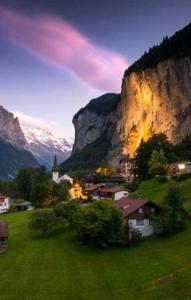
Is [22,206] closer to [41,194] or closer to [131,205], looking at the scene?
[41,194]

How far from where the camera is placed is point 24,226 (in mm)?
80312

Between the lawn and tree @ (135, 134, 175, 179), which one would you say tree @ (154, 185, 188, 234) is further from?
tree @ (135, 134, 175, 179)

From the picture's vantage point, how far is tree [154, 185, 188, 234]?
59312 millimetres

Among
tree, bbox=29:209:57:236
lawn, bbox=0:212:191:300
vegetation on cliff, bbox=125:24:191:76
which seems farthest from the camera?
vegetation on cliff, bbox=125:24:191:76

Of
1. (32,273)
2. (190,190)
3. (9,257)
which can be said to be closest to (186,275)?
(32,273)

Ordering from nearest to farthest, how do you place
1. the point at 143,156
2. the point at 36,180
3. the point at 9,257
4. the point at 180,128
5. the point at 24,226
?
1. the point at 9,257
2. the point at 24,226
3. the point at 143,156
4. the point at 36,180
5. the point at 180,128

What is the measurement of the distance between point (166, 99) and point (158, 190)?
89747 mm

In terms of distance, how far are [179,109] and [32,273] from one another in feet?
422

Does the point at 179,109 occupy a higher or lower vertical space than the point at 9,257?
higher

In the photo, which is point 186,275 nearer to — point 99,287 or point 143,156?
point 99,287

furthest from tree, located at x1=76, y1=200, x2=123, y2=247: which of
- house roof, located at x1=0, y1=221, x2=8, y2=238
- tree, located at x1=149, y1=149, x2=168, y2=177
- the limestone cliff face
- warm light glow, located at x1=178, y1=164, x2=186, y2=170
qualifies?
the limestone cliff face

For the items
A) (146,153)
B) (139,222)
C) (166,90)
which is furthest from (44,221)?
(166,90)

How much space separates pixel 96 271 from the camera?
4778cm

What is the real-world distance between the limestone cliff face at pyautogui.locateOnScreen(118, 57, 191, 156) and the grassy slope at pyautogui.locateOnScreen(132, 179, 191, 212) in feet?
212
